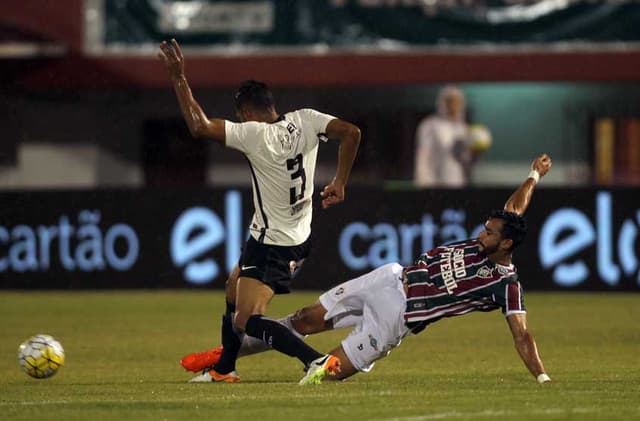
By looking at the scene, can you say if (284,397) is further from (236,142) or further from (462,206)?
(462,206)

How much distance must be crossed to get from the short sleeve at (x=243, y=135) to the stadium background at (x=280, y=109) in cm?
849

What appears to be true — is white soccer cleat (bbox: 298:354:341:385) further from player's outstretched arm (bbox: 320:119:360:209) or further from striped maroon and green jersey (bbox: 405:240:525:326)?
player's outstretched arm (bbox: 320:119:360:209)

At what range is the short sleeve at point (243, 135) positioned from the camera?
9.40 meters

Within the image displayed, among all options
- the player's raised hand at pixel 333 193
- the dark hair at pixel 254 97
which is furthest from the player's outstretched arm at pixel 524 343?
the dark hair at pixel 254 97

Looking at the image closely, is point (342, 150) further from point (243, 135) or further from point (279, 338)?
point (279, 338)

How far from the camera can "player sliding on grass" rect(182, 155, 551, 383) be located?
9219 mm

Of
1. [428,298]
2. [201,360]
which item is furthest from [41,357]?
[428,298]

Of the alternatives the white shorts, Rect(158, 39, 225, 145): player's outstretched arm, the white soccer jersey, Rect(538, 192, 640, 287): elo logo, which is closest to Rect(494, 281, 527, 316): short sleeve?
the white shorts

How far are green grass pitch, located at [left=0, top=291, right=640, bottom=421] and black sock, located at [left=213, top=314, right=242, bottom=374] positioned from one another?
26cm

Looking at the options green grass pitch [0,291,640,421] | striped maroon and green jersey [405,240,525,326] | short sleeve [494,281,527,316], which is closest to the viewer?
green grass pitch [0,291,640,421]

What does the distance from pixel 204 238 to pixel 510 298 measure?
9.53m

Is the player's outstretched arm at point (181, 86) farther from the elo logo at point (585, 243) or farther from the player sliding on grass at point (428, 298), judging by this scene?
the elo logo at point (585, 243)

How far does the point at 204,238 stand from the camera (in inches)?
724

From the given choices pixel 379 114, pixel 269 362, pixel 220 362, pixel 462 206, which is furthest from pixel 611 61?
pixel 220 362
